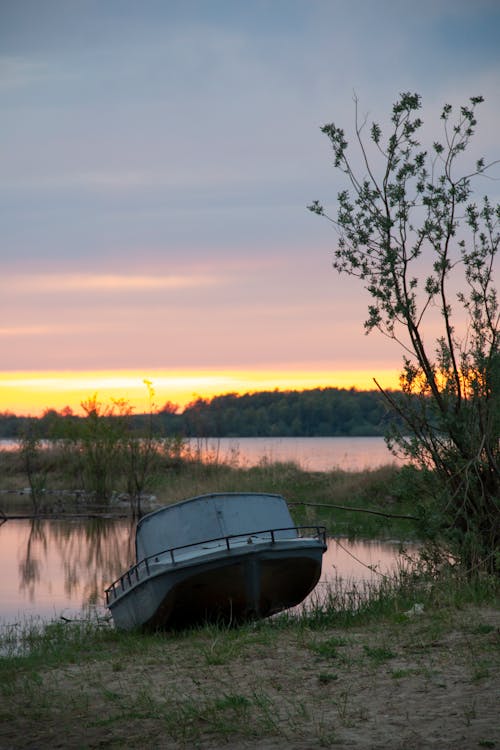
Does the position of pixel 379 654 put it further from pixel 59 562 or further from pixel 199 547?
pixel 59 562

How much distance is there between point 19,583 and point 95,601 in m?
2.74

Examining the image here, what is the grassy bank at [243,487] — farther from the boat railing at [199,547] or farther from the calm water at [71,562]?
the boat railing at [199,547]

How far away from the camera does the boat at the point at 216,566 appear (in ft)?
32.6

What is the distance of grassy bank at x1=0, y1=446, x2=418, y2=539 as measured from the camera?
23.1 metres

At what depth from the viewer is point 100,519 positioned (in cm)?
2714

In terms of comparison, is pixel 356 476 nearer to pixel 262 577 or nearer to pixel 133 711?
pixel 262 577

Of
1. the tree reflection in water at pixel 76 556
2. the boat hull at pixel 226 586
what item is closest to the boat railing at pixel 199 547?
the boat hull at pixel 226 586

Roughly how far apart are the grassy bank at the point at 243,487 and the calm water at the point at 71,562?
2377 millimetres

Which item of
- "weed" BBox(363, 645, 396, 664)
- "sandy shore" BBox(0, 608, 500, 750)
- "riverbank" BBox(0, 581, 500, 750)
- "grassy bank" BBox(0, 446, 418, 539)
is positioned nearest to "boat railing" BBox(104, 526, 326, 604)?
"riverbank" BBox(0, 581, 500, 750)

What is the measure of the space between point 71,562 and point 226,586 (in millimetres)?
9980

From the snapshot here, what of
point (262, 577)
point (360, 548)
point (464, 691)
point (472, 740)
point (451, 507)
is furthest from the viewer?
point (360, 548)

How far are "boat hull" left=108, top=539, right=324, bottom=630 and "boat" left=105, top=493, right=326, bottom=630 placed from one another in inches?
0.4

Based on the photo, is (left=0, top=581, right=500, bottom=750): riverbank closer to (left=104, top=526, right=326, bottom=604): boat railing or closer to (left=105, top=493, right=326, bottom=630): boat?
(left=105, top=493, right=326, bottom=630): boat

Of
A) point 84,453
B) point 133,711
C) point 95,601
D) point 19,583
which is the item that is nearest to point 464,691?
point 133,711
